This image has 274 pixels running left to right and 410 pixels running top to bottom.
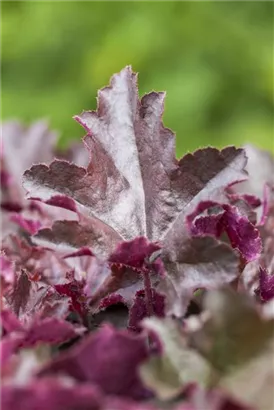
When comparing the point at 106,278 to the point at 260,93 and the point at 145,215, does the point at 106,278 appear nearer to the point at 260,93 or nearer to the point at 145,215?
the point at 145,215

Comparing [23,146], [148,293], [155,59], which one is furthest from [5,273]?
[155,59]

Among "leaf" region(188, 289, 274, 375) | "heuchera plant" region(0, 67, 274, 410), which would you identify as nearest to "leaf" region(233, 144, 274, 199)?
"heuchera plant" region(0, 67, 274, 410)

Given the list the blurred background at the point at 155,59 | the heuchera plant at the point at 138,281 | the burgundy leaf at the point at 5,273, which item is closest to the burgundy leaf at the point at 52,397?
the heuchera plant at the point at 138,281

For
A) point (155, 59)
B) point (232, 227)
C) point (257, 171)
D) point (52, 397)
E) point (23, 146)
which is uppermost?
point (155, 59)

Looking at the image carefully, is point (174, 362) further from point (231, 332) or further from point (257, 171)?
point (257, 171)

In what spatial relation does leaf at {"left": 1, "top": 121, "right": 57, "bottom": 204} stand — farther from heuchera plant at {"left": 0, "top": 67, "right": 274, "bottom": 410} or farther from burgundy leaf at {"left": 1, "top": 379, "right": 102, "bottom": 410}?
burgundy leaf at {"left": 1, "top": 379, "right": 102, "bottom": 410}

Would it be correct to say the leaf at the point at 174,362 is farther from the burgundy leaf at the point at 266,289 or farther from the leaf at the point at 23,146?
the leaf at the point at 23,146

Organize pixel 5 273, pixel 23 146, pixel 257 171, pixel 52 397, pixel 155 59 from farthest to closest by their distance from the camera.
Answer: pixel 155 59 → pixel 23 146 → pixel 257 171 → pixel 5 273 → pixel 52 397
